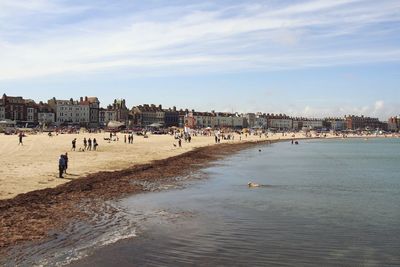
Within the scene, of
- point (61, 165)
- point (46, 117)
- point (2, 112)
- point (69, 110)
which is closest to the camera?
point (61, 165)

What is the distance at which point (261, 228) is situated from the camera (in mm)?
14508

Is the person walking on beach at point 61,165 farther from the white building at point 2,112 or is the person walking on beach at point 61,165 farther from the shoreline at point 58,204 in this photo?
the white building at point 2,112

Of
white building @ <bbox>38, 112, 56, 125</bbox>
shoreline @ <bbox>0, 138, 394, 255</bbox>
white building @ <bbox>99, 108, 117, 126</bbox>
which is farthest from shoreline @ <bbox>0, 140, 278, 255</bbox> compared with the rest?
white building @ <bbox>99, 108, 117, 126</bbox>

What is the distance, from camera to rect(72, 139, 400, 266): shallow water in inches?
439

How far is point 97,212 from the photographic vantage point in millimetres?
16281

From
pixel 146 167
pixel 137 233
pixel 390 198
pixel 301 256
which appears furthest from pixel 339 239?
pixel 146 167

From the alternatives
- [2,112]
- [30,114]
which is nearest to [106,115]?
[30,114]

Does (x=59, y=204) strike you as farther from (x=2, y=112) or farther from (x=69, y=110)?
(x=69, y=110)

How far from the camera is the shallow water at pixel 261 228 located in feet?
36.6

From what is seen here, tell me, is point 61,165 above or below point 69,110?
below

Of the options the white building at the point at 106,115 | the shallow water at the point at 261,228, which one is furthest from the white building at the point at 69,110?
the shallow water at the point at 261,228

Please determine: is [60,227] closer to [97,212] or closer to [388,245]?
[97,212]

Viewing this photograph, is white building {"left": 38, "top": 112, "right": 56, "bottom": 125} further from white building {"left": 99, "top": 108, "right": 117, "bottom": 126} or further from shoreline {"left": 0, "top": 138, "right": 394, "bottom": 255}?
shoreline {"left": 0, "top": 138, "right": 394, "bottom": 255}

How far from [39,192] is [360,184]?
64.2 feet
